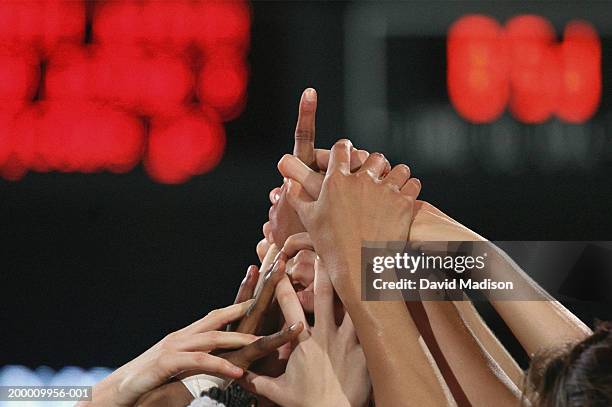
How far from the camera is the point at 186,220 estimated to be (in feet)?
5.13

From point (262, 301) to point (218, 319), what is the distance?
0.19ft

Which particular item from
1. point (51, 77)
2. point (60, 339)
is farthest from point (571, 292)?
point (51, 77)

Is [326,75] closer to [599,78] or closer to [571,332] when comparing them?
[599,78]

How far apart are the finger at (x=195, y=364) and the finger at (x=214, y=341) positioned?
0.02m

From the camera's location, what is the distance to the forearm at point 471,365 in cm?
85

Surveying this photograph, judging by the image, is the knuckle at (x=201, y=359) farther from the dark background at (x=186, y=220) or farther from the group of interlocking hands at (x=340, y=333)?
the dark background at (x=186, y=220)

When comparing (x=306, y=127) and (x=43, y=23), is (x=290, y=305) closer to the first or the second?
(x=306, y=127)

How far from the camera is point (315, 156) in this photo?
0.97 metres

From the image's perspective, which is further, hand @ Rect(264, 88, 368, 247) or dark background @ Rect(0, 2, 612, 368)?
dark background @ Rect(0, 2, 612, 368)

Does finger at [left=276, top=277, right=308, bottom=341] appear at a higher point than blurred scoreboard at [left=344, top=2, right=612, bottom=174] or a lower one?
lower

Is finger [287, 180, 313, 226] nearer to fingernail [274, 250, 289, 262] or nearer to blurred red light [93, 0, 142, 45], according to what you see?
fingernail [274, 250, 289, 262]

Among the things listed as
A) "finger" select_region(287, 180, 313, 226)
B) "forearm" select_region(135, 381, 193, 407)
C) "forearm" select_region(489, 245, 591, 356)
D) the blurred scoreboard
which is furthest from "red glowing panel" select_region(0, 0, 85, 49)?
"forearm" select_region(489, 245, 591, 356)

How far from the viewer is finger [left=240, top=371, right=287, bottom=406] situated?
2.74ft

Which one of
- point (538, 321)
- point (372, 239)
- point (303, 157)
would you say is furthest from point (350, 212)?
point (538, 321)
